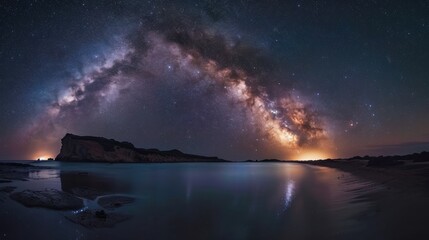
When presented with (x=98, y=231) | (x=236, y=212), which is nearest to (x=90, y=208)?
(x=98, y=231)

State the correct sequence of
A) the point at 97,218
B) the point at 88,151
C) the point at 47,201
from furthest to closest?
the point at 88,151, the point at 47,201, the point at 97,218

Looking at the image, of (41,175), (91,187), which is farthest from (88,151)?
(91,187)

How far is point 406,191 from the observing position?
17109 mm

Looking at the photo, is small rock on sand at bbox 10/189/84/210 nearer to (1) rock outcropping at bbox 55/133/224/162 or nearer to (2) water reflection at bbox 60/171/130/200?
(2) water reflection at bbox 60/171/130/200

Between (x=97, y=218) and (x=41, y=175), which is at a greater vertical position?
(x=41, y=175)

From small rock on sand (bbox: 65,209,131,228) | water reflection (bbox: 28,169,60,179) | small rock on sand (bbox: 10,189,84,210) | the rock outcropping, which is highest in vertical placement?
the rock outcropping

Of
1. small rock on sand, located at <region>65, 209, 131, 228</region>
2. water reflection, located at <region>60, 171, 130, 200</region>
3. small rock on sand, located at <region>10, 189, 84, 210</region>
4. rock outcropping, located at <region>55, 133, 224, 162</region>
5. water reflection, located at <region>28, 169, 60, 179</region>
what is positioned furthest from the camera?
rock outcropping, located at <region>55, 133, 224, 162</region>

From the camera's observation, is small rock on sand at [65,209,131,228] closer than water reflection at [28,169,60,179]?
Yes

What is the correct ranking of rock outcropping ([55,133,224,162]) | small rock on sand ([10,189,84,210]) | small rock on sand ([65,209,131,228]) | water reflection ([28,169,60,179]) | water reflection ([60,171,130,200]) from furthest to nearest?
rock outcropping ([55,133,224,162]) → water reflection ([28,169,60,179]) → water reflection ([60,171,130,200]) → small rock on sand ([10,189,84,210]) → small rock on sand ([65,209,131,228])

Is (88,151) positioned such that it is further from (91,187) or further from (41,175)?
(91,187)

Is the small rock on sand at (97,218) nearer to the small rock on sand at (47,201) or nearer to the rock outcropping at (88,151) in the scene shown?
the small rock on sand at (47,201)

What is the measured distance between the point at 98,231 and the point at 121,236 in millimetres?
1195

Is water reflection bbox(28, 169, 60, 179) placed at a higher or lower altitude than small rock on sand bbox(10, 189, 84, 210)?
higher

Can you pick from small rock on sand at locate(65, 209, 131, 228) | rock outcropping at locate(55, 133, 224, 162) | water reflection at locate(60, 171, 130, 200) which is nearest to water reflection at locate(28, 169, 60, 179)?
water reflection at locate(60, 171, 130, 200)
